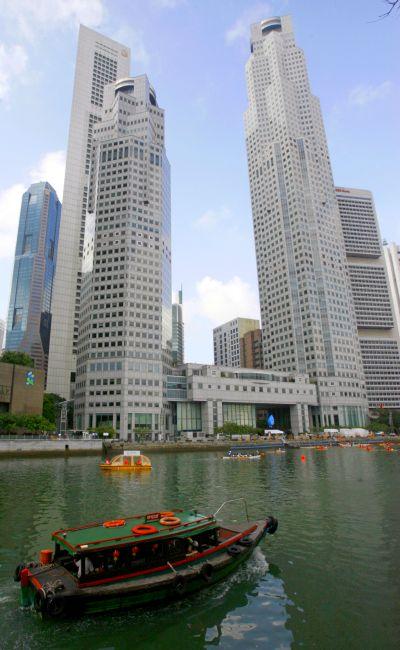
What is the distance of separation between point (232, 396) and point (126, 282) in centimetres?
6071

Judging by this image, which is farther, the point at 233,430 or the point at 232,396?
the point at 232,396

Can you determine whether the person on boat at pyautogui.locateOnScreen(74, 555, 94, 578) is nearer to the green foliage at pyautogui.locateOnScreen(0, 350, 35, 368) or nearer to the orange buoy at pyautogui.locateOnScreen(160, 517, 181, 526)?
the orange buoy at pyautogui.locateOnScreen(160, 517, 181, 526)

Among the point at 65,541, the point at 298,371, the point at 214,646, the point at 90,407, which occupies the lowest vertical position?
the point at 214,646

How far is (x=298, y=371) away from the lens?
616 feet

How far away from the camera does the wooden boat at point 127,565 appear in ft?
46.9

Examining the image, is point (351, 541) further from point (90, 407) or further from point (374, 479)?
point (90, 407)

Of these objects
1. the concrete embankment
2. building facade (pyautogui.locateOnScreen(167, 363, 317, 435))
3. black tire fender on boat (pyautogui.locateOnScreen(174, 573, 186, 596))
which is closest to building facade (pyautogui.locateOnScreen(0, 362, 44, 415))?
the concrete embankment

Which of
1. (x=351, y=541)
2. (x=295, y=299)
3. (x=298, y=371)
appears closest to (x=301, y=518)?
(x=351, y=541)

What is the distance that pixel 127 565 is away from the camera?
52.1 ft

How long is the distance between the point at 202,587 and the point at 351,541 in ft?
34.6

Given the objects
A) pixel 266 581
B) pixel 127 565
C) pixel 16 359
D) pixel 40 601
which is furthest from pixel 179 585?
pixel 16 359

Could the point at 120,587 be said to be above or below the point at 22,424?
below

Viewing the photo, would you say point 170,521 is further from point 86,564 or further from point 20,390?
point 20,390

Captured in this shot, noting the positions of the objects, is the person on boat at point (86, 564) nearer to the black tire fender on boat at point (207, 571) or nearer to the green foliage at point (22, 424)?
the black tire fender on boat at point (207, 571)
